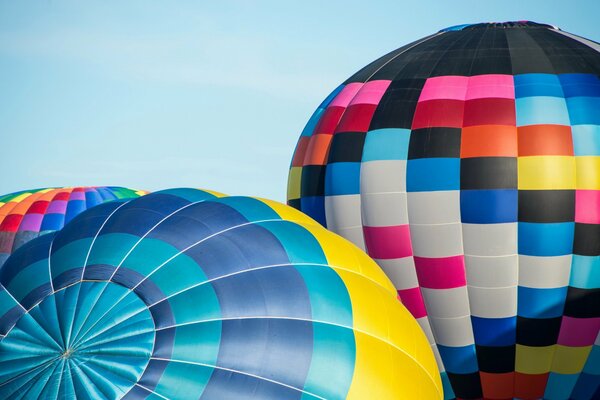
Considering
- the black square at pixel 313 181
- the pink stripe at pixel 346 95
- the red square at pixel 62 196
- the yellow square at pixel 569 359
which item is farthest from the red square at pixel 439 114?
the red square at pixel 62 196

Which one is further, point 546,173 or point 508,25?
point 508,25

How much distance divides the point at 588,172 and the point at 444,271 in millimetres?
1858

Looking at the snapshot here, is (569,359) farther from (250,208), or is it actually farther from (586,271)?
(250,208)

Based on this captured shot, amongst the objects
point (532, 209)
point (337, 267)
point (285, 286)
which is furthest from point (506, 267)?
point (285, 286)

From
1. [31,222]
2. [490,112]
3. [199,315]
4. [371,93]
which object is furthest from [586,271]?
[31,222]

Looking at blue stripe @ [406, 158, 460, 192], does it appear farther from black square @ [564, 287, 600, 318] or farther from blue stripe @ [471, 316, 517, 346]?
black square @ [564, 287, 600, 318]

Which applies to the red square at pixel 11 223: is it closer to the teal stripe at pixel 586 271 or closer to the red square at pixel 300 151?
the red square at pixel 300 151

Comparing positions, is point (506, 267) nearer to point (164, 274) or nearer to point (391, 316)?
point (391, 316)

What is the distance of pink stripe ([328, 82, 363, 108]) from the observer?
10445 millimetres

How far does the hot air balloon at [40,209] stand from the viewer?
1680 cm

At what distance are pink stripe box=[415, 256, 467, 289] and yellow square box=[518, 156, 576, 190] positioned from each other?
1.09m

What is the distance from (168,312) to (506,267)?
4401 mm

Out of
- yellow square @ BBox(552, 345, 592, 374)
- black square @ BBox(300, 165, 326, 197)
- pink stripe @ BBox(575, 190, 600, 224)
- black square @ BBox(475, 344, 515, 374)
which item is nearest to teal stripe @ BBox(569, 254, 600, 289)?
pink stripe @ BBox(575, 190, 600, 224)

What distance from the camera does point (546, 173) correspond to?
346 inches
